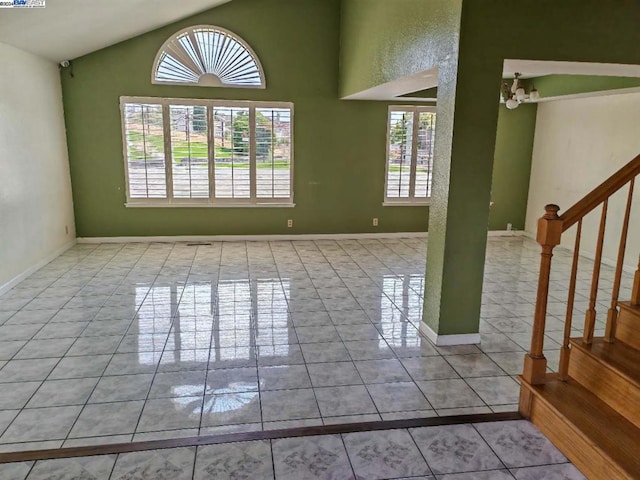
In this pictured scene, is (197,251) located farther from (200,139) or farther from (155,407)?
(155,407)

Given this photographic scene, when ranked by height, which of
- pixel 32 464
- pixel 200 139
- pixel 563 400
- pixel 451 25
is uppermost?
pixel 451 25

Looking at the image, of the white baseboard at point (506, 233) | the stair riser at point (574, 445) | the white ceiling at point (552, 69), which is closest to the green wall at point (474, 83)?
the white ceiling at point (552, 69)

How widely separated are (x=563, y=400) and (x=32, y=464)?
267cm

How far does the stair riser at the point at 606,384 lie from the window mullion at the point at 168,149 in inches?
225

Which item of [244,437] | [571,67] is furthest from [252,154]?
[244,437]

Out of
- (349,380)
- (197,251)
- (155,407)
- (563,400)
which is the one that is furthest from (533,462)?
(197,251)

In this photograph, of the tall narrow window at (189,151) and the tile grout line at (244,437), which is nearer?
the tile grout line at (244,437)

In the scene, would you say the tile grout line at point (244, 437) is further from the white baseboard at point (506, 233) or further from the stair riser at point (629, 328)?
the white baseboard at point (506, 233)

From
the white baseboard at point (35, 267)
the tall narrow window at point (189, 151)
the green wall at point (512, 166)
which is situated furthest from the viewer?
the green wall at point (512, 166)

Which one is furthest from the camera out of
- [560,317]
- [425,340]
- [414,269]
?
[414,269]

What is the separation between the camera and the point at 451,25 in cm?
341

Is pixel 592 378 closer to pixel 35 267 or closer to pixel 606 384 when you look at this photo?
pixel 606 384

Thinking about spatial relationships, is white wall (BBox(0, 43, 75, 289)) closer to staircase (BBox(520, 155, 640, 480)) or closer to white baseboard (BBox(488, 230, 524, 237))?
staircase (BBox(520, 155, 640, 480))

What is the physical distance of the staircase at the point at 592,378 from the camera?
223cm
